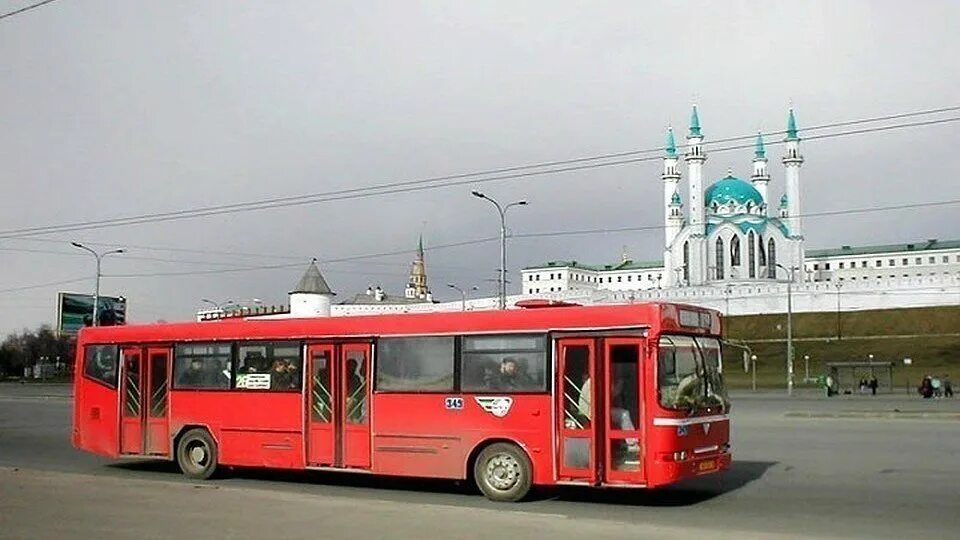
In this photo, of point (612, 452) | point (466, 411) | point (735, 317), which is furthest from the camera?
point (735, 317)

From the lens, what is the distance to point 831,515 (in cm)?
1231

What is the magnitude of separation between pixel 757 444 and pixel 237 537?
15474 millimetres

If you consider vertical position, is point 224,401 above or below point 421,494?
above

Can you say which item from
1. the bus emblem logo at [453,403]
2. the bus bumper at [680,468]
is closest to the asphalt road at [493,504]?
the bus bumper at [680,468]

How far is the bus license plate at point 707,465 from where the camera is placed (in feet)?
44.0

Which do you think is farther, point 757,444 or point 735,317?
point 735,317

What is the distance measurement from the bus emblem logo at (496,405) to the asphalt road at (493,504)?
126 centimetres

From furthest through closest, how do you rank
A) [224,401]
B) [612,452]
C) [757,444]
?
[757,444]
[224,401]
[612,452]

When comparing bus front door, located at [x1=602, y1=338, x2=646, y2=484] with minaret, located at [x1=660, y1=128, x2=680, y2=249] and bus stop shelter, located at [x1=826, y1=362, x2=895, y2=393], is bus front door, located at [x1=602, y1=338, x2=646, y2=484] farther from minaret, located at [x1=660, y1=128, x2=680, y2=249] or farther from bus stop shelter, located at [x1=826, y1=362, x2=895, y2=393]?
minaret, located at [x1=660, y1=128, x2=680, y2=249]

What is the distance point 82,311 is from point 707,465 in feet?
242

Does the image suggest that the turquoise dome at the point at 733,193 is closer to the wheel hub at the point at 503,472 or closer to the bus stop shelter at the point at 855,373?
the bus stop shelter at the point at 855,373

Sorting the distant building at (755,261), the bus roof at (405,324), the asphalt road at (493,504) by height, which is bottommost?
Answer: the asphalt road at (493,504)

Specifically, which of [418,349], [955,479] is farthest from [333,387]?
[955,479]

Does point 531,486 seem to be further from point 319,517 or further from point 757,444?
point 757,444
